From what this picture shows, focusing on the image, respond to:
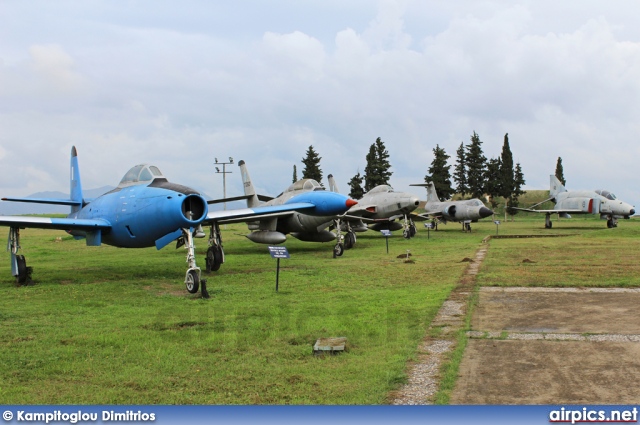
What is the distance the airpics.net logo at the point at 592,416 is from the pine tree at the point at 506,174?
7721 centimetres

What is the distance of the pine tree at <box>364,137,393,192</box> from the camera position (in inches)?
2904

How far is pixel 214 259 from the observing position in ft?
54.0

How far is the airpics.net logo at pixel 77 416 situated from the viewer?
470cm

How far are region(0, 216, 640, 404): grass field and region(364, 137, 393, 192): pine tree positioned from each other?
5589 centimetres

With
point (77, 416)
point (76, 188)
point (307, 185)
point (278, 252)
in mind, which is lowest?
point (77, 416)

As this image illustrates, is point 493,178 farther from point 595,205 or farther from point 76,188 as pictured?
point 76,188

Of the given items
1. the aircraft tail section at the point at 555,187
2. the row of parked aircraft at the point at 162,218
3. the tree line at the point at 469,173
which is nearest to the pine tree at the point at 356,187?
the tree line at the point at 469,173

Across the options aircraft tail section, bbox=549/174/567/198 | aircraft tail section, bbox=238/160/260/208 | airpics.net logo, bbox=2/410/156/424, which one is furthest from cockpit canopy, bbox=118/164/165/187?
aircraft tail section, bbox=549/174/567/198

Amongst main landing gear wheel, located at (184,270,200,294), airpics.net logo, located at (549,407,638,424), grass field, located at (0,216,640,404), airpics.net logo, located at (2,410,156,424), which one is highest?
main landing gear wheel, located at (184,270,200,294)

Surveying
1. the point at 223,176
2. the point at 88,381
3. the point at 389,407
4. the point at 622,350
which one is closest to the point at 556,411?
the point at 389,407

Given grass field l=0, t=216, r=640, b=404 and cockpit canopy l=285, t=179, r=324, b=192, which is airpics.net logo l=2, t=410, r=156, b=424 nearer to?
grass field l=0, t=216, r=640, b=404

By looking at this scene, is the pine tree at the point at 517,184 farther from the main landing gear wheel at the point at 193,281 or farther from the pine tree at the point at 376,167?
the main landing gear wheel at the point at 193,281

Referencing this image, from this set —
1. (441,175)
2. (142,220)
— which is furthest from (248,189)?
(441,175)

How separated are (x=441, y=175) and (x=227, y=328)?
72.8 metres
